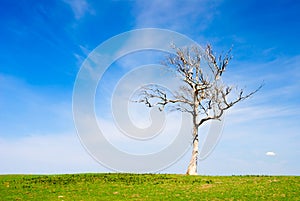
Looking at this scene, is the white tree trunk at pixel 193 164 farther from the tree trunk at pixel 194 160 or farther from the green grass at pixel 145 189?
the green grass at pixel 145 189

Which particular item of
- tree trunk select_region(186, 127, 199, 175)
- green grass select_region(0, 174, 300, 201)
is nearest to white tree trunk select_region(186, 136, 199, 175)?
tree trunk select_region(186, 127, 199, 175)

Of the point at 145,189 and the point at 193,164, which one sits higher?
the point at 193,164

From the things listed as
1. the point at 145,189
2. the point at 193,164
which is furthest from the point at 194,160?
the point at 145,189

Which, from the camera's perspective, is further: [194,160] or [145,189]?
[194,160]

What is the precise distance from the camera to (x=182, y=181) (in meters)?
31.7

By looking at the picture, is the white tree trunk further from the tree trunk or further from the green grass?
the green grass

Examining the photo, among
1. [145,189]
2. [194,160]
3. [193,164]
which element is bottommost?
[145,189]

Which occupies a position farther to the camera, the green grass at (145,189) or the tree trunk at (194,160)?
the tree trunk at (194,160)

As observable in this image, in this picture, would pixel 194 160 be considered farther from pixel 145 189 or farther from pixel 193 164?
pixel 145 189

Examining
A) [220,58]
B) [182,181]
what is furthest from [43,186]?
[220,58]

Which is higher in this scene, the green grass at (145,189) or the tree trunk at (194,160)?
the tree trunk at (194,160)

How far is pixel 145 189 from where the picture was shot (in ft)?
89.8

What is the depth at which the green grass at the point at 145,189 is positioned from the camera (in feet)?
79.3

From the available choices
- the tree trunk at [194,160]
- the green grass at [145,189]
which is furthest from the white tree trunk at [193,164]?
the green grass at [145,189]
